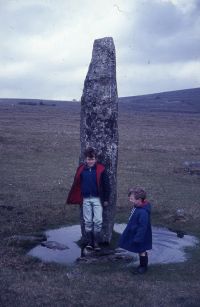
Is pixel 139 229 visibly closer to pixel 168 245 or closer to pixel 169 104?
pixel 168 245

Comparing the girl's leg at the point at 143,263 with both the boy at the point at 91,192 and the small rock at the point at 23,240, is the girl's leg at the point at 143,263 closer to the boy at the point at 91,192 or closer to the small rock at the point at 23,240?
the boy at the point at 91,192

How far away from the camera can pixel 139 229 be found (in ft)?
34.1

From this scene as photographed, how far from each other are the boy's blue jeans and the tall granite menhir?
1.04 meters

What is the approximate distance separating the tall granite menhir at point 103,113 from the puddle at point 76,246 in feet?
3.66

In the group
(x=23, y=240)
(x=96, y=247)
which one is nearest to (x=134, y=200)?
(x=96, y=247)

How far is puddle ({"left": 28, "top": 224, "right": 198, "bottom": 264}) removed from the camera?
38.2 ft

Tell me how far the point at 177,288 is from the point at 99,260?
2.36 metres

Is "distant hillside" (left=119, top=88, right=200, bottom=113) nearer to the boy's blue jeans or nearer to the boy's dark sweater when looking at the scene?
the boy's blue jeans

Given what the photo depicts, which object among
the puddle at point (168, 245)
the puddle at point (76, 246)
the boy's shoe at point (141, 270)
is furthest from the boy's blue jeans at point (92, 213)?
the boy's shoe at point (141, 270)

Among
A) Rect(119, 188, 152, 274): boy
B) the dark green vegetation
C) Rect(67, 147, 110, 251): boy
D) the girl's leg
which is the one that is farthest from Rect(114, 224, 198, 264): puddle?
Answer: Rect(67, 147, 110, 251): boy

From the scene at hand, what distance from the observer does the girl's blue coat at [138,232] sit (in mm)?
10385

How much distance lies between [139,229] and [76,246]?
8.94ft

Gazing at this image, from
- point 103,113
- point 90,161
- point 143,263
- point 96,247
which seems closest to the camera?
point 143,263

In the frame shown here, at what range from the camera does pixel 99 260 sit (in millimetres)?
11391
